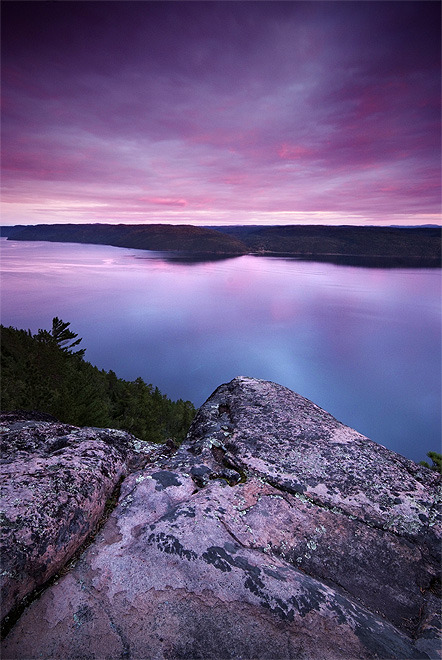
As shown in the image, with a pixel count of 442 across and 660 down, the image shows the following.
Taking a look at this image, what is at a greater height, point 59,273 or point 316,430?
point 59,273

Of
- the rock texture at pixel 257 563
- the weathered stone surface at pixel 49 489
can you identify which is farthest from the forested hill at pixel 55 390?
the rock texture at pixel 257 563

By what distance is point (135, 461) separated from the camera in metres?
4.42

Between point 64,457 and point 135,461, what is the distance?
97 cm

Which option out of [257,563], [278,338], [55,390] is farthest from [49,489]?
[278,338]

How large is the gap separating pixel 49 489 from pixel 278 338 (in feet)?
287

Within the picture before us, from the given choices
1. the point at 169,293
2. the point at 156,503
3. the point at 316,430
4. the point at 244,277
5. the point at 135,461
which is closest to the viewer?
the point at 156,503

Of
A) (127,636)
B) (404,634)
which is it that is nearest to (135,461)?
(127,636)

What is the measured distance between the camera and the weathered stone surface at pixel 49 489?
104 inches

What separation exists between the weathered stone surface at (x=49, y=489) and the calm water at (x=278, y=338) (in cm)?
6173

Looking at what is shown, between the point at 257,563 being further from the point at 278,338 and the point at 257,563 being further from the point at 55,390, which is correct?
the point at 278,338

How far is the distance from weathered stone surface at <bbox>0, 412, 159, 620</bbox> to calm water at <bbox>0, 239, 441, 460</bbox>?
61.7 metres

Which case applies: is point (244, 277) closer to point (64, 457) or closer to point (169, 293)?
point (169, 293)

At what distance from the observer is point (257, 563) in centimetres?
298

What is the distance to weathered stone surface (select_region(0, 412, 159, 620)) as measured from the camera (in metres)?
2.64
